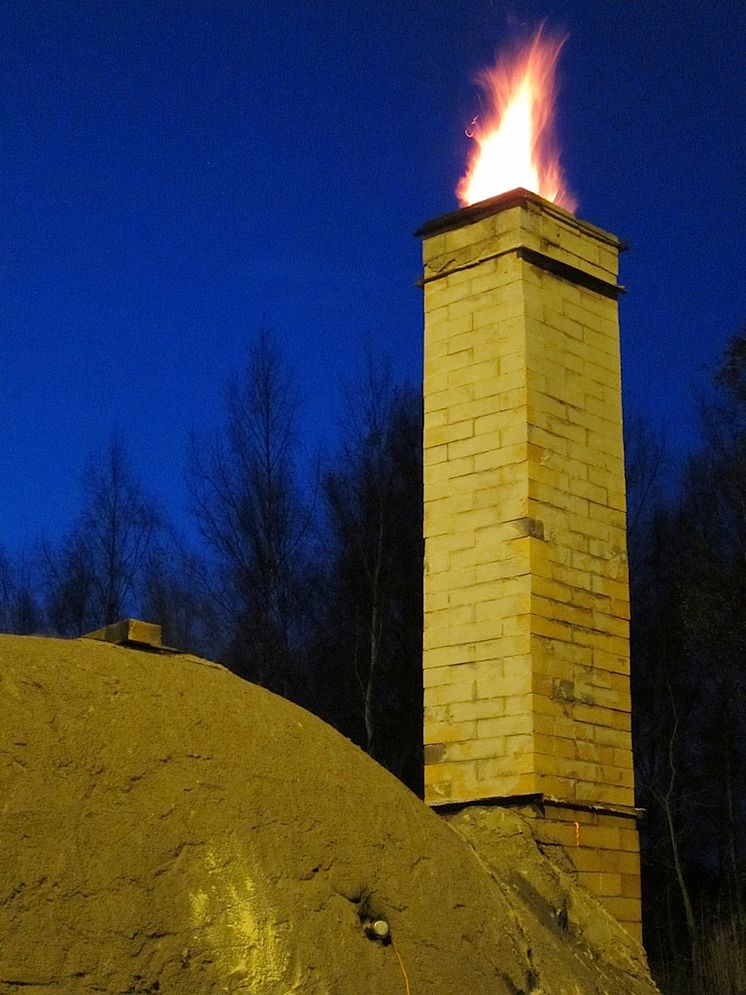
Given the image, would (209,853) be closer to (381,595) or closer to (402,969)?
(402,969)

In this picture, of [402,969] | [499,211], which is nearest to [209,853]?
[402,969]

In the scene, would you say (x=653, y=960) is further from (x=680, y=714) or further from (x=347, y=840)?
(x=347, y=840)

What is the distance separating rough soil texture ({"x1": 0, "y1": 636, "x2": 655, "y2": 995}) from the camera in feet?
14.8

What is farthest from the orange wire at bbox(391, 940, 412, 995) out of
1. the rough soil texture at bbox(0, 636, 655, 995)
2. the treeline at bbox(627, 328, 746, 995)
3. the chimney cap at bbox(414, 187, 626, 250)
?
the treeline at bbox(627, 328, 746, 995)

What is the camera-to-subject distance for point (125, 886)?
465 centimetres

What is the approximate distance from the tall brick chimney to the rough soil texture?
165 cm

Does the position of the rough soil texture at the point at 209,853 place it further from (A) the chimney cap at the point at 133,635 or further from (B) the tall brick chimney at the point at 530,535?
(B) the tall brick chimney at the point at 530,535

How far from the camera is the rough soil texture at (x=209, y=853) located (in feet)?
14.8

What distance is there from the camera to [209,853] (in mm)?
4961

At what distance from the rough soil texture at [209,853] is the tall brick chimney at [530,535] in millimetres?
1653

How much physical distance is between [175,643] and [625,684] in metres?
19.1

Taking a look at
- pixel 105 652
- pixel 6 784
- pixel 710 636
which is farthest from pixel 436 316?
pixel 710 636

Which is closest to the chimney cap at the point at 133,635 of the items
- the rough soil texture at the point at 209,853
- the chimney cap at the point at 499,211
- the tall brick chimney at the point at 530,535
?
the rough soil texture at the point at 209,853

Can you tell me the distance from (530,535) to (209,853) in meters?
3.64
